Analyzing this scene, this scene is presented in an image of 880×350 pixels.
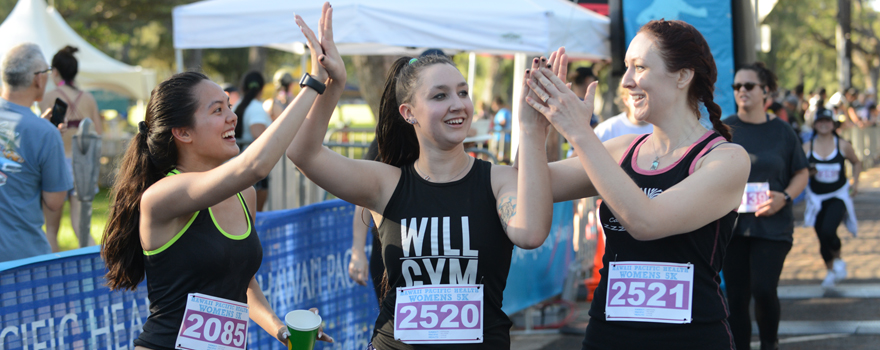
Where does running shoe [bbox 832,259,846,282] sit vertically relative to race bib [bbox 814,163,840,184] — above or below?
below

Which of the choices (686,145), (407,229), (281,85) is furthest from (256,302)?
(281,85)

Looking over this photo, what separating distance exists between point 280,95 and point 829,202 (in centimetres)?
775

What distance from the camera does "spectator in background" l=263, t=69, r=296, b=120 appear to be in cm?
914

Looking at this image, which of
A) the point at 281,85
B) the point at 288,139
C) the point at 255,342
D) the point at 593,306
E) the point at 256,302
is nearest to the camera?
the point at 288,139

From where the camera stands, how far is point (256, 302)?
2.71 meters

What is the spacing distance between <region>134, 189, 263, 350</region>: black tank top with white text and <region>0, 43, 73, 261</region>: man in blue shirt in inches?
80.9

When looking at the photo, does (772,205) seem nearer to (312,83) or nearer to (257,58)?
(312,83)

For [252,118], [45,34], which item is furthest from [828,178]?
[45,34]

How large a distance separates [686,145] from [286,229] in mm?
Answer: 2429

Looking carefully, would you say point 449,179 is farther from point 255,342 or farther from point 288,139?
point 255,342

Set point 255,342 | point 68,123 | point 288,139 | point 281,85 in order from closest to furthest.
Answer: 1. point 288,139
2. point 255,342
3. point 68,123
4. point 281,85

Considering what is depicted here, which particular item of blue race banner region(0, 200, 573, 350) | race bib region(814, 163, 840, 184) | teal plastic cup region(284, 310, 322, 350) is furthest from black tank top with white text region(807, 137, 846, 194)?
teal plastic cup region(284, 310, 322, 350)

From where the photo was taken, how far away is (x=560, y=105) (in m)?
2.08

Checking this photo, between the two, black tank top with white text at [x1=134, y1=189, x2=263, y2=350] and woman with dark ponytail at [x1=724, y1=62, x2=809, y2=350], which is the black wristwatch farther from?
woman with dark ponytail at [x1=724, y1=62, x2=809, y2=350]
